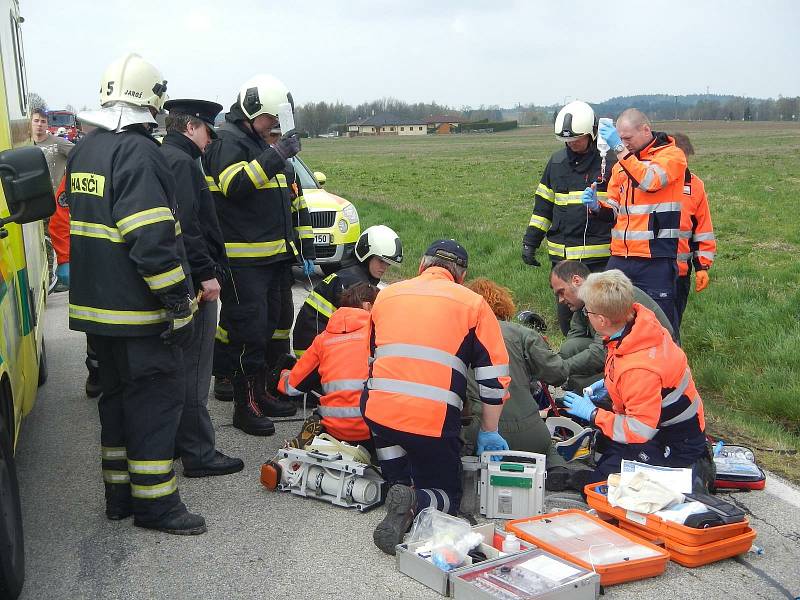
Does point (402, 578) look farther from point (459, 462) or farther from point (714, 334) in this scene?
point (714, 334)

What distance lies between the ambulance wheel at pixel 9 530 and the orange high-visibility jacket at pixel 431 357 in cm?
176

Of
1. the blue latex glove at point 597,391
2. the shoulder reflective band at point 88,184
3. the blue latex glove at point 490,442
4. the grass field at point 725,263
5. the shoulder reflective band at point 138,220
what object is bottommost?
the grass field at point 725,263

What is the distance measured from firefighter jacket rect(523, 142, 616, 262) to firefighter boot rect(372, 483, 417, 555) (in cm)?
363

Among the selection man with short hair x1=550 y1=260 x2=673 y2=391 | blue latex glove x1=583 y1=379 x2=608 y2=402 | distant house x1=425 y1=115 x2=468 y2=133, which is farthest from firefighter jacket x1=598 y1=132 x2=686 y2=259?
distant house x1=425 y1=115 x2=468 y2=133

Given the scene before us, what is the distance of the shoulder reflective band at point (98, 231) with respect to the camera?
4.35m

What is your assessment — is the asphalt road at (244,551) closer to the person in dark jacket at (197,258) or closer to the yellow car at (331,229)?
the person in dark jacket at (197,258)

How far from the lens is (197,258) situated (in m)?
5.20

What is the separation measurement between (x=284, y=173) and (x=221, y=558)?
3.09m

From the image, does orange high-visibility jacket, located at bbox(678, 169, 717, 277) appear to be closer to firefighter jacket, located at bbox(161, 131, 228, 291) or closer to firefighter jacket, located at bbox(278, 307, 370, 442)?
firefighter jacket, located at bbox(278, 307, 370, 442)

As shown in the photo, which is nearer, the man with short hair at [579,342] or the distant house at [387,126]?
the man with short hair at [579,342]

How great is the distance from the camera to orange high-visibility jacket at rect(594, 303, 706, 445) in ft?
15.4

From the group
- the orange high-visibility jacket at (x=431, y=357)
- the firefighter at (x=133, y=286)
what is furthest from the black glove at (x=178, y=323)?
the orange high-visibility jacket at (x=431, y=357)

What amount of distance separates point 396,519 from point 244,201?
2.87 metres

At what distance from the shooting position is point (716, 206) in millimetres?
21750
